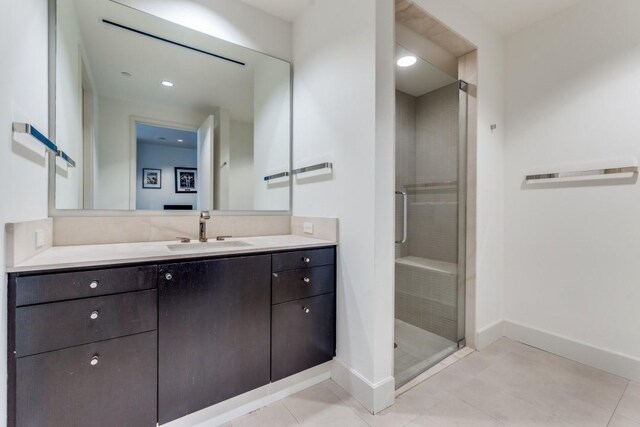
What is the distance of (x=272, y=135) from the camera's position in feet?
7.36

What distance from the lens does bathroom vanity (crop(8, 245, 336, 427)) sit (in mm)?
1020

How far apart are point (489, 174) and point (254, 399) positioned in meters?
2.34

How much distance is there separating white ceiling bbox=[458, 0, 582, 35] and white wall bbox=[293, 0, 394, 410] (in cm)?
97

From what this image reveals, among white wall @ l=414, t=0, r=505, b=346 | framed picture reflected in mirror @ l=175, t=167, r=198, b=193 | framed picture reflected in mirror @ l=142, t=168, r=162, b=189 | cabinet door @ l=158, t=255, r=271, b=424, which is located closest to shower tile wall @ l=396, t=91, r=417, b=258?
white wall @ l=414, t=0, r=505, b=346

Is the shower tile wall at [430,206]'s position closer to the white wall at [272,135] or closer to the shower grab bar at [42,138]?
the white wall at [272,135]

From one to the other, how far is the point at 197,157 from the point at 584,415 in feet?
9.02

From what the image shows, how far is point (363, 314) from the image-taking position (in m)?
1.62

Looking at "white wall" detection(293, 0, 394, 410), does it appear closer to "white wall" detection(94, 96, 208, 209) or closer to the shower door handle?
the shower door handle

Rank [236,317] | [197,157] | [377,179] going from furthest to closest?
[197,157]
[377,179]
[236,317]

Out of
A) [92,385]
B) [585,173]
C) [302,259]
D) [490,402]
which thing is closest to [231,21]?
[302,259]

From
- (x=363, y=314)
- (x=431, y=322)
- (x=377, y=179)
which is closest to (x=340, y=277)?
(x=363, y=314)

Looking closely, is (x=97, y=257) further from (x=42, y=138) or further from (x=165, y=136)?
(x=165, y=136)

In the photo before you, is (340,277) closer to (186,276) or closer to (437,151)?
(186,276)

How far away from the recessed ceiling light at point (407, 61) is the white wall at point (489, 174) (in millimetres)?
379
